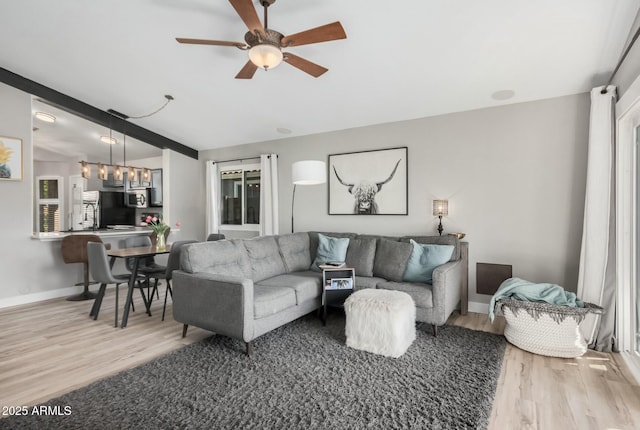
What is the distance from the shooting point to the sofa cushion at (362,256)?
404 cm

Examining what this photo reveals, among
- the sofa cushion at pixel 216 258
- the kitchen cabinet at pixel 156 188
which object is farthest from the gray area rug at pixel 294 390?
the kitchen cabinet at pixel 156 188

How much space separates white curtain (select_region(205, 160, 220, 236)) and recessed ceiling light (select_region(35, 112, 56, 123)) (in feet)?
8.43

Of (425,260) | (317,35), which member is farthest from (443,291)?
(317,35)

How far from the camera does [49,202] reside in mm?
7207

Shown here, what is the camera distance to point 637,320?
9.04ft

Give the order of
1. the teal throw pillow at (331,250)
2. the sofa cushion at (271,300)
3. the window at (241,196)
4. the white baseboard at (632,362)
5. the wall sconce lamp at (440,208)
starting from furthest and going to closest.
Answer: the window at (241,196) → the teal throw pillow at (331,250) → the wall sconce lamp at (440,208) → the sofa cushion at (271,300) → the white baseboard at (632,362)

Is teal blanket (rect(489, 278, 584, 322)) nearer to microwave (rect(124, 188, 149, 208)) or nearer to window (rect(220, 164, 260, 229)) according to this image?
window (rect(220, 164, 260, 229))

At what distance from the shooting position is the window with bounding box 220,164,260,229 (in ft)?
19.7

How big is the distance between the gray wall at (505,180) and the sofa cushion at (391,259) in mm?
568

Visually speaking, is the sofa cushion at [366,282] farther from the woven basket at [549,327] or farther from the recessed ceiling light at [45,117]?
the recessed ceiling light at [45,117]

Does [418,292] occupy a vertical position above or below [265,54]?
below

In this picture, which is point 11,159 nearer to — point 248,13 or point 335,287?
point 248,13

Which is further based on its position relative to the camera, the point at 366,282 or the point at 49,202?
the point at 49,202

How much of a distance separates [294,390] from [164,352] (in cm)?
138
